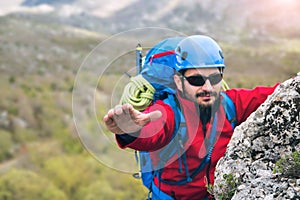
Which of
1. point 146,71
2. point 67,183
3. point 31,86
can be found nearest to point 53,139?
point 67,183

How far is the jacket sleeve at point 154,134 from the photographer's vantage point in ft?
11.6

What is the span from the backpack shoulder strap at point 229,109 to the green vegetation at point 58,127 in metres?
0.82

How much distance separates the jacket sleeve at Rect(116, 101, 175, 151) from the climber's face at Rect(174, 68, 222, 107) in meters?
0.26

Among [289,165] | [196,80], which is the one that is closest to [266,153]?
[289,165]

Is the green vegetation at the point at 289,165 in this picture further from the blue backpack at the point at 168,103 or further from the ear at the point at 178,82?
the ear at the point at 178,82

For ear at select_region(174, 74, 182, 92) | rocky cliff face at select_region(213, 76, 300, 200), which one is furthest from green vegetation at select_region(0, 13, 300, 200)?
ear at select_region(174, 74, 182, 92)

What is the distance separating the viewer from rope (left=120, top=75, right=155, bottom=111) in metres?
4.06

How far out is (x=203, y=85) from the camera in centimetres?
404

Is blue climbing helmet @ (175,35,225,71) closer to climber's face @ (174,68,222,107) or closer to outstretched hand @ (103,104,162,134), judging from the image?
climber's face @ (174,68,222,107)

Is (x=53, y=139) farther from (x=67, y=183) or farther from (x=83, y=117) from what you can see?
(x=83, y=117)

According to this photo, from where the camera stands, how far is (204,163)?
398cm

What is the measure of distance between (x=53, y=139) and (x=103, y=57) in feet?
131

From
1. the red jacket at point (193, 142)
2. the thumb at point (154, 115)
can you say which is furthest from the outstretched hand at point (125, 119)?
the red jacket at point (193, 142)

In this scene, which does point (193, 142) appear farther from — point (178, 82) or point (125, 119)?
point (125, 119)
